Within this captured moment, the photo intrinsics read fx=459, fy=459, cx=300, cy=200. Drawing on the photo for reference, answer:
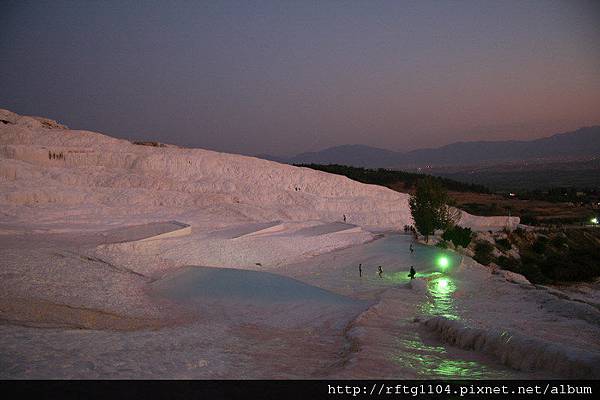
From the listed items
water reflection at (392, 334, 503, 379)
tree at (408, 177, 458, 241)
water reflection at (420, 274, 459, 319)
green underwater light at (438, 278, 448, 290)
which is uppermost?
tree at (408, 177, 458, 241)

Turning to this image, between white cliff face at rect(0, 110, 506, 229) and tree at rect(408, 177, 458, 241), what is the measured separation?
534cm

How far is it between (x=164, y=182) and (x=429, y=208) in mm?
15481

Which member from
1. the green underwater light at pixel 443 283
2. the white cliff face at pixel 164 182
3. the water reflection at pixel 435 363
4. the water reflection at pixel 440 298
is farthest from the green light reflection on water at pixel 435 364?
the white cliff face at pixel 164 182

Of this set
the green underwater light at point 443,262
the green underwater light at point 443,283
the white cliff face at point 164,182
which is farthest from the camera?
the white cliff face at point 164,182

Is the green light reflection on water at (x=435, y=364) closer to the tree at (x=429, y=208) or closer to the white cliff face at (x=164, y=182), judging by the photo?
the tree at (x=429, y=208)

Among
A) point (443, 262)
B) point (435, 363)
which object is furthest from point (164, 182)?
point (435, 363)

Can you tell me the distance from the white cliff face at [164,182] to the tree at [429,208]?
5336 mm

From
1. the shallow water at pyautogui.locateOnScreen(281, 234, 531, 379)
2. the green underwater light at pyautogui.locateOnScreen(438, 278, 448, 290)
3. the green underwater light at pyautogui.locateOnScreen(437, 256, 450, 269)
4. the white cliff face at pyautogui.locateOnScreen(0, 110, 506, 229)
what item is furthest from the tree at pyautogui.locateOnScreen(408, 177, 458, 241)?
the green underwater light at pyautogui.locateOnScreen(438, 278, 448, 290)

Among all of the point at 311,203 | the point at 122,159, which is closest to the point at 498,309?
the point at 311,203

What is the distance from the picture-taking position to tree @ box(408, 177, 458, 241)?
25250 mm

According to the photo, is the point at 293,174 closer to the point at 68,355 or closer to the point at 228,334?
the point at 228,334

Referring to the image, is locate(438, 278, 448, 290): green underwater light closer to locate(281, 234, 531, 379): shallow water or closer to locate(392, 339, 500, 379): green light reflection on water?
locate(281, 234, 531, 379): shallow water

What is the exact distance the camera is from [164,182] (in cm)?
2738

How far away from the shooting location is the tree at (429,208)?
25.2 m
